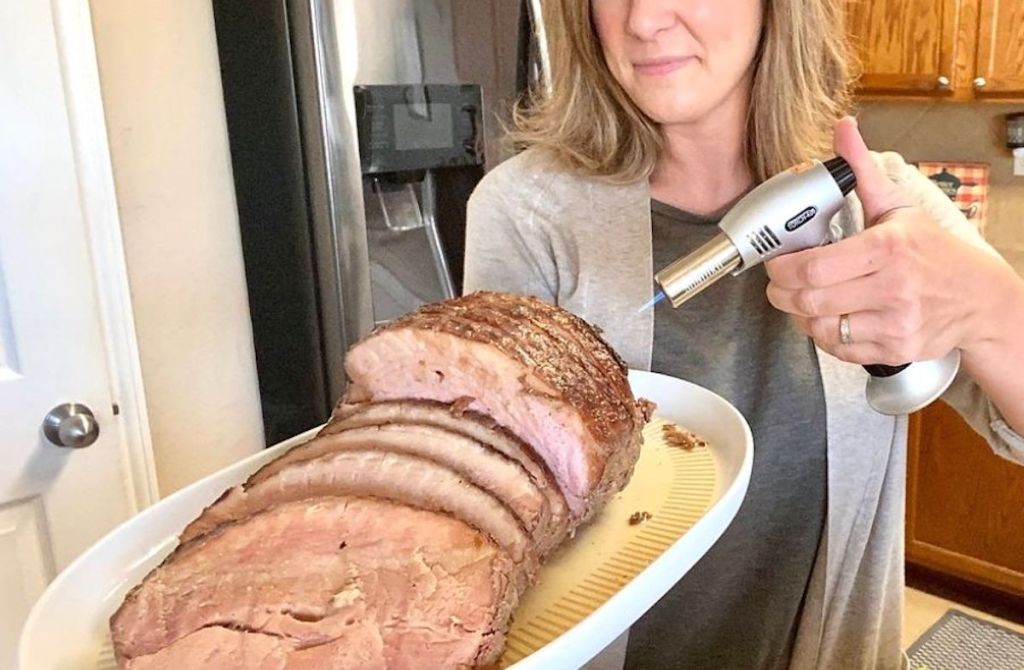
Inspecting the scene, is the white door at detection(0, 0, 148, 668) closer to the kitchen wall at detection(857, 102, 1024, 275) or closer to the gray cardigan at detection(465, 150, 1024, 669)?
the gray cardigan at detection(465, 150, 1024, 669)

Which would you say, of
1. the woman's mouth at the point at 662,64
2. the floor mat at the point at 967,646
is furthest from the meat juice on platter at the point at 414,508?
the floor mat at the point at 967,646

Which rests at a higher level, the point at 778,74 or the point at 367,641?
the point at 778,74

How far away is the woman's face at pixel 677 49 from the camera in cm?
112

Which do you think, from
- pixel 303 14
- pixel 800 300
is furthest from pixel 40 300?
pixel 800 300

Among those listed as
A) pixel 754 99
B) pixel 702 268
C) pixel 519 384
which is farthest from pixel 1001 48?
pixel 519 384

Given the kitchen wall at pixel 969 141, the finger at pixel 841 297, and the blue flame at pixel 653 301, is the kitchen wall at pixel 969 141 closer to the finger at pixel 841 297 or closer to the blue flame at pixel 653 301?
the blue flame at pixel 653 301

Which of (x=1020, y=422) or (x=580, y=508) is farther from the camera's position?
(x=1020, y=422)

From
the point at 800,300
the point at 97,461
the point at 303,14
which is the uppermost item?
the point at 303,14

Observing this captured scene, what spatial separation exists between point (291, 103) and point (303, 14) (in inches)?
6.7

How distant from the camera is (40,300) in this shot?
1645 mm

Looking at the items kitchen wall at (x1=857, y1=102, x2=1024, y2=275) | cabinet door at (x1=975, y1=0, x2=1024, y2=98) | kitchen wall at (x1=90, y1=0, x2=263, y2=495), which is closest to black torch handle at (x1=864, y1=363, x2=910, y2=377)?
kitchen wall at (x1=90, y1=0, x2=263, y2=495)

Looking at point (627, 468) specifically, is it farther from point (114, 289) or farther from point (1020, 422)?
point (114, 289)

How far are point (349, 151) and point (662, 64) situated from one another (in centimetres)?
83

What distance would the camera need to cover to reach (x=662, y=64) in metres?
1.14
